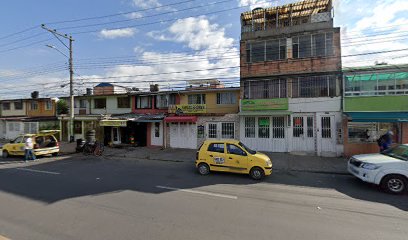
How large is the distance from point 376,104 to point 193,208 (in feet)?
46.3

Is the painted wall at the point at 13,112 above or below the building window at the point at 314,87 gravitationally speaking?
below

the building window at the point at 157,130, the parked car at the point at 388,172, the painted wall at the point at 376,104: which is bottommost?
the parked car at the point at 388,172

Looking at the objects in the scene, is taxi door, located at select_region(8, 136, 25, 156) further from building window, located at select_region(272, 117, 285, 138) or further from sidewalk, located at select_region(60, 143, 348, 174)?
building window, located at select_region(272, 117, 285, 138)

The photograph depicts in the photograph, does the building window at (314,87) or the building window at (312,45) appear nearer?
the building window at (314,87)

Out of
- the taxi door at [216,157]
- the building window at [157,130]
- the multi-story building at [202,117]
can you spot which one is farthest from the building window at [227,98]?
the taxi door at [216,157]

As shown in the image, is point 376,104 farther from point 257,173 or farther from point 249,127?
point 257,173

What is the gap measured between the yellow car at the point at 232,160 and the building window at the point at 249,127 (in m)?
6.98

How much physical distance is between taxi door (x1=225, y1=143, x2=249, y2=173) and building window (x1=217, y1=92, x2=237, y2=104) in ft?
31.8

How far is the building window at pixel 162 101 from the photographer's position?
2119cm

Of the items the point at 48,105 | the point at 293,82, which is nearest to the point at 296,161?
the point at 293,82

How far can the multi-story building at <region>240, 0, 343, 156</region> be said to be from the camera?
48.8 feet

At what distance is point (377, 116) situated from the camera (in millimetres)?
13602

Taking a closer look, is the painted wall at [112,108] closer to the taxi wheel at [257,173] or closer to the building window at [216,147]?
the building window at [216,147]

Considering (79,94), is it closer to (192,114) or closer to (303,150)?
(192,114)
